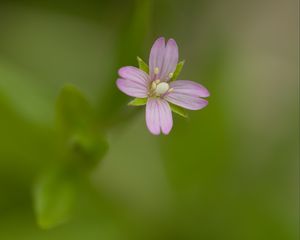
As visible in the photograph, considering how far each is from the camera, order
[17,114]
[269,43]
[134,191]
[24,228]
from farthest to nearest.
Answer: [269,43]
[134,191]
[24,228]
[17,114]

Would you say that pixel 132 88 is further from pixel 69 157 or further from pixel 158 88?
pixel 69 157

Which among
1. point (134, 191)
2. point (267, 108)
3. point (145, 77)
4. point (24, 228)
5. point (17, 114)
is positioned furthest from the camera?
point (267, 108)

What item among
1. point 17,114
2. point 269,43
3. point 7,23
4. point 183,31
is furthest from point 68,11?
point 269,43

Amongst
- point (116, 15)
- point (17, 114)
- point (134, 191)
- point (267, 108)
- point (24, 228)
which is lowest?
point (24, 228)

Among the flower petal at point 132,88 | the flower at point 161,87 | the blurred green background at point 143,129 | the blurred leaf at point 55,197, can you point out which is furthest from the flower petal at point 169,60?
the blurred leaf at point 55,197

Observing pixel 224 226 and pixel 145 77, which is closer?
pixel 145 77

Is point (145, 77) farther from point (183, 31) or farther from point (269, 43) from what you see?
point (269, 43)

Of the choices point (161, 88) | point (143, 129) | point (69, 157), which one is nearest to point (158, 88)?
point (161, 88)

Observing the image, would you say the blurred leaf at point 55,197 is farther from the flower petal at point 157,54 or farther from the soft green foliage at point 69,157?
the flower petal at point 157,54

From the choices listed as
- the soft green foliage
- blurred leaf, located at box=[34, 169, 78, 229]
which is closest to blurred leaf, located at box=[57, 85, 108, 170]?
the soft green foliage
